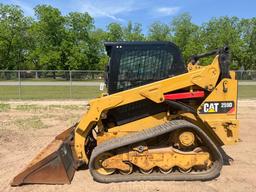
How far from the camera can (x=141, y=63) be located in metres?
6.40

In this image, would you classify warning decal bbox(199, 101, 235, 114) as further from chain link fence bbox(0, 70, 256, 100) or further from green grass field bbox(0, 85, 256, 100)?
chain link fence bbox(0, 70, 256, 100)

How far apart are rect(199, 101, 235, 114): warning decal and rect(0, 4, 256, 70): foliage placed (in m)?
48.9

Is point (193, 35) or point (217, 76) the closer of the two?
point (217, 76)

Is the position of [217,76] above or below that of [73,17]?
below

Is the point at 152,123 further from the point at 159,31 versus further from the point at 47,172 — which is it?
the point at 159,31

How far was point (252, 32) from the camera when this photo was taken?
70188mm

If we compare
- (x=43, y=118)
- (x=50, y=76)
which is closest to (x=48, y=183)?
(x=43, y=118)

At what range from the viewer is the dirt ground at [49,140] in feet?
19.0

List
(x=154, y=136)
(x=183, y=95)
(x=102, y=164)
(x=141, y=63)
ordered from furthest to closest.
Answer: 1. (x=141, y=63)
2. (x=183, y=95)
3. (x=102, y=164)
4. (x=154, y=136)

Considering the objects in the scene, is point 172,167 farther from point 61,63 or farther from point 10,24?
point 10,24

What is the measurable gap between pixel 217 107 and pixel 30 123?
23.5 ft

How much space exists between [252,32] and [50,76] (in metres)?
53.4

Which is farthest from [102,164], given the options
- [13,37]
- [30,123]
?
[13,37]

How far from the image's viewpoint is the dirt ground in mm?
5799
